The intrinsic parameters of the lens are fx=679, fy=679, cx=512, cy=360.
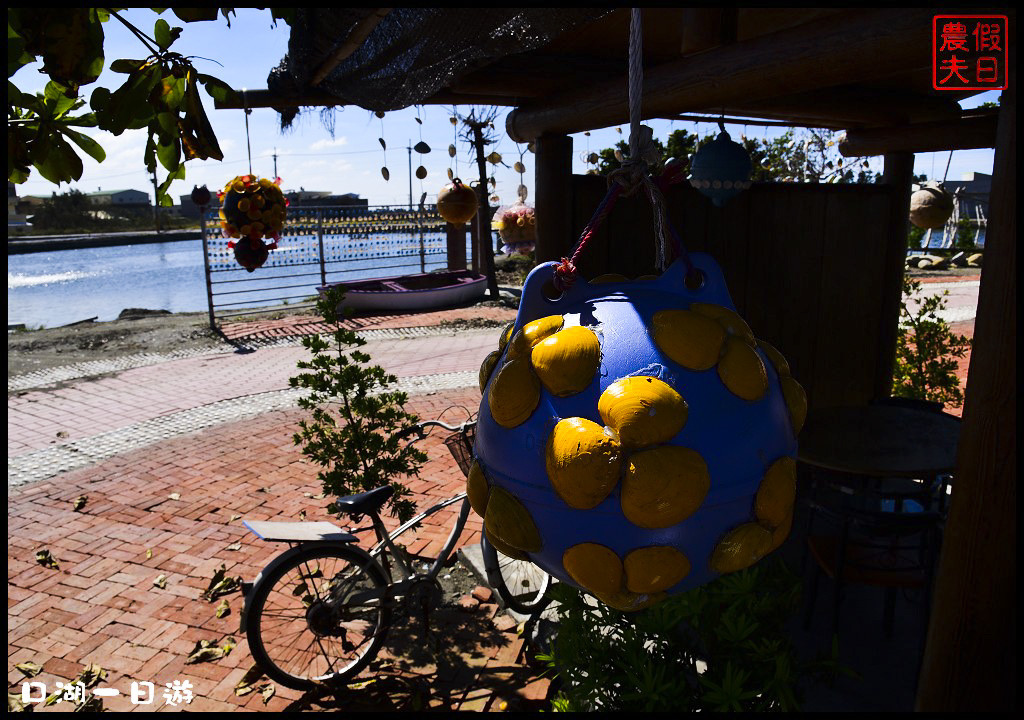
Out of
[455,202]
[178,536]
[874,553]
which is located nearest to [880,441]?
[874,553]

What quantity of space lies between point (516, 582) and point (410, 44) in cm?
297

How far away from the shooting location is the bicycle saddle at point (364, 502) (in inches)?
133

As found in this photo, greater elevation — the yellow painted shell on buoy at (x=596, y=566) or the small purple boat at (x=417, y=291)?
the yellow painted shell on buoy at (x=596, y=566)

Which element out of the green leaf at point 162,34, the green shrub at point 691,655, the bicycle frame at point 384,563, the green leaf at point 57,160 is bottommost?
the bicycle frame at point 384,563

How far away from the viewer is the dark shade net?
2.40m

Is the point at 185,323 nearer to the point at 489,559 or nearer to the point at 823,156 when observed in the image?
the point at 489,559

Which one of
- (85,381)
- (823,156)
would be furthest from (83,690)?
(823,156)

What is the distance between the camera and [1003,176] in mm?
1437

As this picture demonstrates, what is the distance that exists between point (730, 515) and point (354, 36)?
86.6 inches

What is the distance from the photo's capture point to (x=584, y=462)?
1096mm

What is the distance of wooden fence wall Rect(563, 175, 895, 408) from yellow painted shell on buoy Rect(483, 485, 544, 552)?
2469mm

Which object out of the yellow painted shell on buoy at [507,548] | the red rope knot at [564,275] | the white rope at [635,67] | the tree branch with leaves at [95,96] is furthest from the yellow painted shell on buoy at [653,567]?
the tree branch with leaves at [95,96]

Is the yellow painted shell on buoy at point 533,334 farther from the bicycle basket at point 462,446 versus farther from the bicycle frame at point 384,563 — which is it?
the bicycle basket at point 462,446

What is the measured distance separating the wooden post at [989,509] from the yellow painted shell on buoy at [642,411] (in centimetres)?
85
